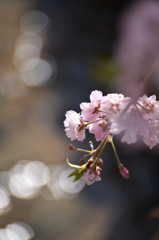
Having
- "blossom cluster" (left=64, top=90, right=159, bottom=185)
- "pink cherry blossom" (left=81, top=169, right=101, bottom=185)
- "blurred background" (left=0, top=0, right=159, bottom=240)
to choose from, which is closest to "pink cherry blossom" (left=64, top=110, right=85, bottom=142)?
"blossom cluster" (left=64, top=90, right=159, bottom=185)

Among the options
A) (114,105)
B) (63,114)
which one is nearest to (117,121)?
(114,105)

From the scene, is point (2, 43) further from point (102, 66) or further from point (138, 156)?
→ point (138, 156)

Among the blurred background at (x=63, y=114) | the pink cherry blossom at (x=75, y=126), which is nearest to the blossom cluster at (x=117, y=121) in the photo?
the pink cherry blossom at (x=75, y=126)

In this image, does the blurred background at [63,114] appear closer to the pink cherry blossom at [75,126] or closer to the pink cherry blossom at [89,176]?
the pink cherry blossom at [75,126]

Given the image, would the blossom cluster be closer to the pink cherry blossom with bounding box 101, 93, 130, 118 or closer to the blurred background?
the pink cherry blossom with bounding box 101, 93, 130, 118

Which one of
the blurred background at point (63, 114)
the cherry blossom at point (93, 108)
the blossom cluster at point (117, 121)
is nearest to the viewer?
the blossom cluster at point (117, 121)

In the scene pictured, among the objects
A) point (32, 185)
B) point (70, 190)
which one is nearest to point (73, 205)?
point (70, 190)

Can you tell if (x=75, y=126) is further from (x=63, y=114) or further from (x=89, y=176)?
(x=63, y=114)
